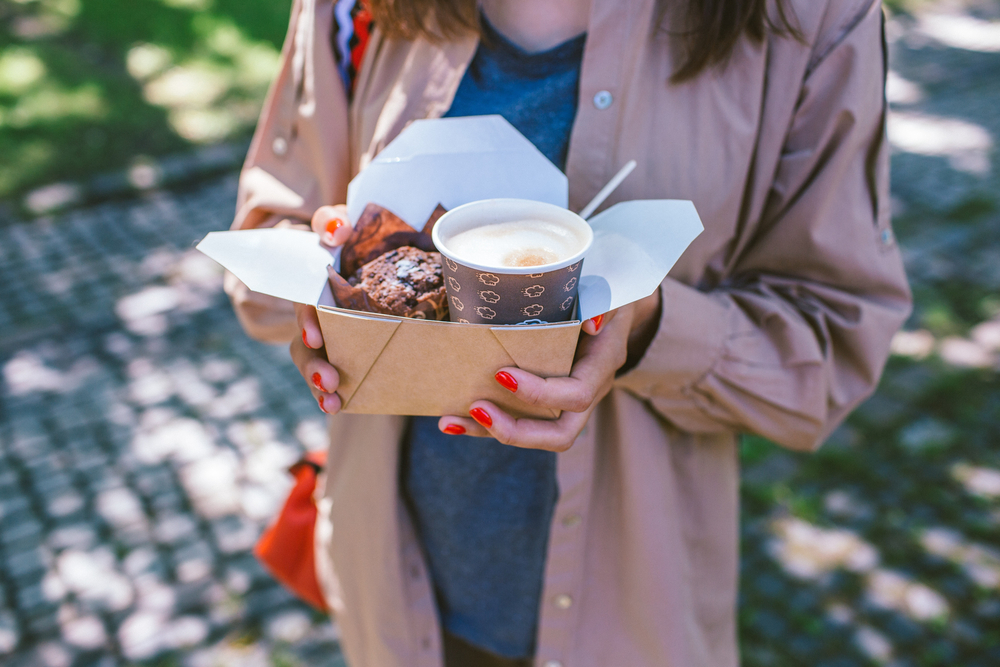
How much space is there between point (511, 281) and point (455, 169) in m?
0.35

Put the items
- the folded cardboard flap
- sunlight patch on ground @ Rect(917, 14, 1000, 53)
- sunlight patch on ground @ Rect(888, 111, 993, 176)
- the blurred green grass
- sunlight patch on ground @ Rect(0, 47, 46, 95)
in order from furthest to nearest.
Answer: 1. sunlight patch on ground @ Rect(917, 14, 1000, 53)
2. sunlight patch on ground @ Rect(0, 47, 46, 95)
3. sunlight patch on ground @ Rect(888, 111, 993, 176)
4. the blurred green grass
5. the folded cardboard flap

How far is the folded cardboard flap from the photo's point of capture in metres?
1.08

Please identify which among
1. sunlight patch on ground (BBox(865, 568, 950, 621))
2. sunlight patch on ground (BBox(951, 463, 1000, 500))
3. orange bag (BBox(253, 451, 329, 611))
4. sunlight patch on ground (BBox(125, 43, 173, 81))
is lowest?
sunlight patch on ground (BBox(865, 568, 950, 621))

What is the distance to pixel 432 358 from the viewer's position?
1117mm

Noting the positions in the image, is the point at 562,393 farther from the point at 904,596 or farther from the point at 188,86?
the point at 188,86

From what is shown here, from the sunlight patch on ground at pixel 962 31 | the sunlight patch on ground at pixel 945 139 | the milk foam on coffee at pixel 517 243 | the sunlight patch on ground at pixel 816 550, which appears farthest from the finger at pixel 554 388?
the sunlight patch on ground at pixel 962 31

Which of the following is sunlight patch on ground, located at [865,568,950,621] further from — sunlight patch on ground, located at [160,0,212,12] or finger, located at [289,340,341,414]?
sunlight patch on ground, located at [160,0,212,12]

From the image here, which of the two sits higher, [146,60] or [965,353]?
[146,60]

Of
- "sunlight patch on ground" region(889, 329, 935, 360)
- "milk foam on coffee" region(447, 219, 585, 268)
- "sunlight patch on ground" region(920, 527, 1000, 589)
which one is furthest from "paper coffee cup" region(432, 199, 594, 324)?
"sunlight patch on ground" region(889, 329, 935, 360)

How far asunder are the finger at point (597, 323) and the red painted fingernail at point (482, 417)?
202mm

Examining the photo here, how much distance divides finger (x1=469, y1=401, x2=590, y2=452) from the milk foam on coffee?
227mm

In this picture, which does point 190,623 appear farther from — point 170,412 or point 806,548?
point 806,548

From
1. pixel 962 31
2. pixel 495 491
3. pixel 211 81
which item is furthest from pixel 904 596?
pixel 962 31

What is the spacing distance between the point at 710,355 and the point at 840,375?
12.8 inches
